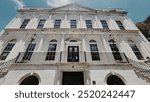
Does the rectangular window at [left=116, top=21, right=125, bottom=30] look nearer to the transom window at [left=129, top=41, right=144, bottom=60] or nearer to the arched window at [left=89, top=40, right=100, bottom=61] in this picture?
the transom window at [left=129, top=41, right=144, bottom=60]

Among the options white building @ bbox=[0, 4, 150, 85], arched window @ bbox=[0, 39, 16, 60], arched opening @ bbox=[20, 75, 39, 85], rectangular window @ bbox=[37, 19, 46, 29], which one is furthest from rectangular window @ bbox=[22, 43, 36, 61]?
rectangular window @ bbox=[37, 19, 46, 29]

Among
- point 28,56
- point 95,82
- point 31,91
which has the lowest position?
point 31,91

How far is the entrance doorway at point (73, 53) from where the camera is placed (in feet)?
41.2

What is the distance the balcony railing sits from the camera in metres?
12.0

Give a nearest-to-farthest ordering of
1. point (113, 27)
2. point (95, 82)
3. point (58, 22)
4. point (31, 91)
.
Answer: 1. point (31, 91)
2. point (95, 82)
3. point (113, 27)
4. point (58, 22)

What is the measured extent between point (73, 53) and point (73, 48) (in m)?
0.85

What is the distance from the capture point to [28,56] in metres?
12.8

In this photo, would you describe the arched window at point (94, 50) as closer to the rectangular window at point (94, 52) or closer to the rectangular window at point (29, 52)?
the rectangular window at point (94, 52)

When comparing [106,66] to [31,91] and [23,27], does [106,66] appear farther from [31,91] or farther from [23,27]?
[23,27]

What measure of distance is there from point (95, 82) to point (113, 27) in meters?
8.98

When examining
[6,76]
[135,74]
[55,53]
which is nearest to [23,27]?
[55,53]

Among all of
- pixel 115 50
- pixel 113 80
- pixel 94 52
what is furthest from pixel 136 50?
pixel 113 80

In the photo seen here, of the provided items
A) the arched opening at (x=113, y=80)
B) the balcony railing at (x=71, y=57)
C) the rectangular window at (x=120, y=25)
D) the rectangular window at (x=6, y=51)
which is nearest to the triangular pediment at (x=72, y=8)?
the rectangular window at (x=120, y=25)

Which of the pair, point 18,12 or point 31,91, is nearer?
point 31,91
